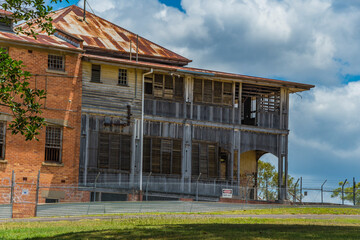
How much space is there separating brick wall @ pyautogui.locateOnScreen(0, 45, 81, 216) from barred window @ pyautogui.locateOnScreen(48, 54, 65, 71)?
24 centimetres

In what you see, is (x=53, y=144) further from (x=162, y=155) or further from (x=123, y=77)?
(x=162, y=155)

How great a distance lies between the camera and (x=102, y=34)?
147ft

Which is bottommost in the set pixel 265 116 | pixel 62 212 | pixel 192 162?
pixel 62 212

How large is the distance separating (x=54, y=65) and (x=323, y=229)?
2048 centimetres

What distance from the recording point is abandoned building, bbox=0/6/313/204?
1410 inches

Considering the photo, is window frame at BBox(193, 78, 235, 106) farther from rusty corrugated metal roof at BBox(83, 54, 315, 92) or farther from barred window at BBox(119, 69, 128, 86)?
barred window at BBox(119, 69, 128, 86)

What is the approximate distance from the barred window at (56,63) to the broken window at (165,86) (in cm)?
539

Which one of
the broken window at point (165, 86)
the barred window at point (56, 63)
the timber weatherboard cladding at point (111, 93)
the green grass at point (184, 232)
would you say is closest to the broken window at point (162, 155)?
the timber weatherboard cladding at point (111, 93)

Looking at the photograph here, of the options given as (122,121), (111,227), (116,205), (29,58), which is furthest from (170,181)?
(111,227)

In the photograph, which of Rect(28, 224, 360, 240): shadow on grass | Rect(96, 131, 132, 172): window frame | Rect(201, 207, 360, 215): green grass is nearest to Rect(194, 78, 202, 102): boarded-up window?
Rect(96, 131, 132, 172): window frame

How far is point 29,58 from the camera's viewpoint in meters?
35.2

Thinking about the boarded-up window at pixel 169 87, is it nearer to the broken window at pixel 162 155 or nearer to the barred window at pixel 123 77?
the barred window at pixel 123 77

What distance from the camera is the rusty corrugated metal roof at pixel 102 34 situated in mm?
42312

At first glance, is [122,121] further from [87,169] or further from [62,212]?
[62,212]
